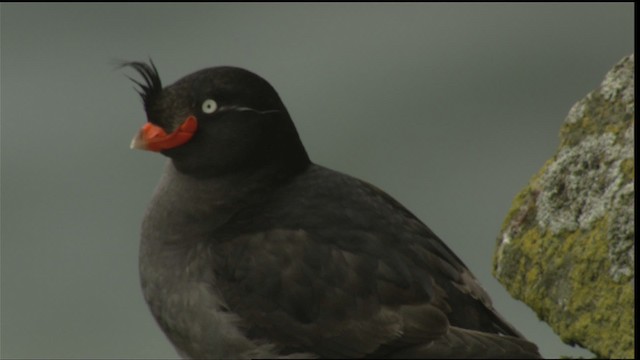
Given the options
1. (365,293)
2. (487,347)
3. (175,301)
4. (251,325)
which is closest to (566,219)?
(487,347)

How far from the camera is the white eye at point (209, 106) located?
6.07 m

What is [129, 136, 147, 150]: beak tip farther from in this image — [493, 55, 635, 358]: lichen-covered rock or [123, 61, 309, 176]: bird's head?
[493, 55, 635, 358]: lichen-covered rock

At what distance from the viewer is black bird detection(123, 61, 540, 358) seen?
5.27 meters

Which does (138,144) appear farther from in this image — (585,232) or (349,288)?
(585,232)

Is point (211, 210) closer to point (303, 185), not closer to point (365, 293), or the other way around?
point (303, 185)

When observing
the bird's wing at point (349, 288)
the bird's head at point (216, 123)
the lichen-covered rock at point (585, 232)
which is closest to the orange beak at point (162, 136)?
the bird's head at point (216, 123)

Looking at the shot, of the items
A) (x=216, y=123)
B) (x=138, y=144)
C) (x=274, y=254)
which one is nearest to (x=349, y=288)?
(x=274, y=254)

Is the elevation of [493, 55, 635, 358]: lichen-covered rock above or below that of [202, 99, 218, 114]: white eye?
below

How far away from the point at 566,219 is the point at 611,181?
28cm

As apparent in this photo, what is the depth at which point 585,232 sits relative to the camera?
15.4ft

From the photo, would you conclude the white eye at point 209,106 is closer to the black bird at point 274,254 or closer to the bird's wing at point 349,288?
the black bird at point 274,254

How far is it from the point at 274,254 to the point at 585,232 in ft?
5.32

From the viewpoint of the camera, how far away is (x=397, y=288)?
210 inches

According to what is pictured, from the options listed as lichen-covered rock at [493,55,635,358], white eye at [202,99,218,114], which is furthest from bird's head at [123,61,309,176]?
lichen-covered rock at [493,55,635,358]
